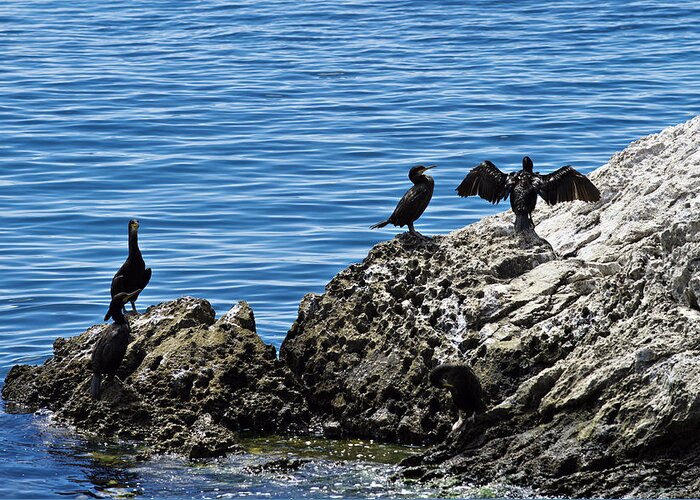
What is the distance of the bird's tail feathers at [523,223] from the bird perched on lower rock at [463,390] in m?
1.96

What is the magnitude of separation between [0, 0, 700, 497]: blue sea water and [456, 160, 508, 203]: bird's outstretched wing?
3274 millimetres

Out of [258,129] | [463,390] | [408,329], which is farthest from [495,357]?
[258,129]

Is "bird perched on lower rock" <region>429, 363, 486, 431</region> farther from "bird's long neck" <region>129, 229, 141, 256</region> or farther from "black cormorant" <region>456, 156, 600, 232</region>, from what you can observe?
"bird's long neck" <region>129, 229, 141, 256</region>

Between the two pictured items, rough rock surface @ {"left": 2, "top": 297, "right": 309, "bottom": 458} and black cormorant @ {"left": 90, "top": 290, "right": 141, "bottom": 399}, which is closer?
rough rock surface @ {"left": 2, "top": 297, "right": 309, "bottom": 458}

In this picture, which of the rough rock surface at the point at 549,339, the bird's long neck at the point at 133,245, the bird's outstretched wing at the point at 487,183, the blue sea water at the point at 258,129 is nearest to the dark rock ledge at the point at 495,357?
the rough rock surface at the point at 549,339

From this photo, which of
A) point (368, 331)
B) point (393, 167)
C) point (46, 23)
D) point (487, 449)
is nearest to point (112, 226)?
point (393, 167)

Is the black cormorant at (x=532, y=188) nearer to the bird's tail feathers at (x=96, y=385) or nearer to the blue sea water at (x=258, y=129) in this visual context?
the blue sea water at (x=258, y=129)

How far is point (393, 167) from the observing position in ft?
75.6

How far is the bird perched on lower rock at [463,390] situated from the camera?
9195 millimetres

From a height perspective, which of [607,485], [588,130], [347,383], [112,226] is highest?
[588,130]

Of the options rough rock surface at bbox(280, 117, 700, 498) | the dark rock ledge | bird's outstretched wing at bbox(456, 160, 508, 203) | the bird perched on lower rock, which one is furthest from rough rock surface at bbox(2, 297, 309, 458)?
bird's outstretched wing at bbox(456, 160, 508, 203)

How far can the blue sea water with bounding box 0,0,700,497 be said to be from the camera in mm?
16344

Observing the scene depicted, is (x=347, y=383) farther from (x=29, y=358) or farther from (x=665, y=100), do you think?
(x=665, y=100)

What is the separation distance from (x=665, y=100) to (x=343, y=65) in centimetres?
892
